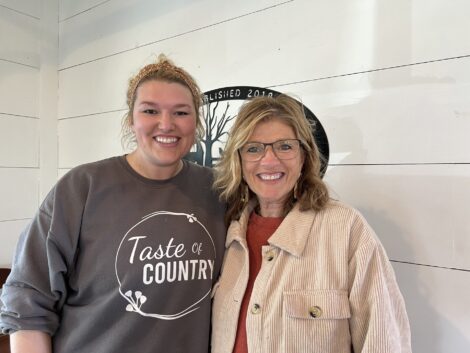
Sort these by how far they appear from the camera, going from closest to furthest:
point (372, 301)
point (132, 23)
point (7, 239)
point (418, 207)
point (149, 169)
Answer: point (372, 301) → point (149, 169) → point (418, 207) → point (132, 23) → point (7, 239)

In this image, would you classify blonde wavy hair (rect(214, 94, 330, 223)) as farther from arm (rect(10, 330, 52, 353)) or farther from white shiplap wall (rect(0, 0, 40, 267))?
white shiplap wall (rect(0, 0, 40, 267))

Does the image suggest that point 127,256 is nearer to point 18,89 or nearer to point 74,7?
point 18,89

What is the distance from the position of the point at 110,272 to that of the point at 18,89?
6.04ft

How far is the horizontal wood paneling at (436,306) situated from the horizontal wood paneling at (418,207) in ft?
0.14

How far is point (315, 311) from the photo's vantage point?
35.9 inches

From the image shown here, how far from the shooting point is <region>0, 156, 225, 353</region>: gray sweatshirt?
0.99m

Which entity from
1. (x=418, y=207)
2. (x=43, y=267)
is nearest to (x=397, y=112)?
(x=418, y=207)

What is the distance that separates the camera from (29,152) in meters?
2.37

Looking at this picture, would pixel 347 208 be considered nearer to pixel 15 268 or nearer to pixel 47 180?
pixel 15 268

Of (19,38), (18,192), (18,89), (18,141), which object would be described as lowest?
(18,192)

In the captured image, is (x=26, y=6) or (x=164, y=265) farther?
(x=26, y=6)

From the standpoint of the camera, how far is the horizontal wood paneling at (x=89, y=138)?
2150 millimetres

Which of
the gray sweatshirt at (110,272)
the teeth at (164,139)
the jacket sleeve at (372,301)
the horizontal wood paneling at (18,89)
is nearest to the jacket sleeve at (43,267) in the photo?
the gray sweatshirt at (110,272)

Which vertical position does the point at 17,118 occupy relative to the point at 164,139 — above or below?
above
